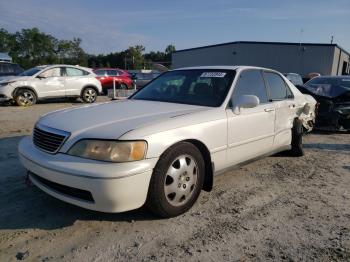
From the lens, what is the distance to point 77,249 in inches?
110

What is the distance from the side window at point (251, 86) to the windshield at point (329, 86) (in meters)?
3.85

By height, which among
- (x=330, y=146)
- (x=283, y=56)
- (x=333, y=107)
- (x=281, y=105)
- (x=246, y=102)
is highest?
(x=283, y=56)

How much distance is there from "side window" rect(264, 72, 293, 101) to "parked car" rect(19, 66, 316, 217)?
155mm

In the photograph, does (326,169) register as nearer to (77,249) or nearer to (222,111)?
(222,111)

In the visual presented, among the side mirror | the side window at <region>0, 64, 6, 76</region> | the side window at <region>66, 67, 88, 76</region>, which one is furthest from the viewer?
the side window at <region>0, 64, 6, 76</region>

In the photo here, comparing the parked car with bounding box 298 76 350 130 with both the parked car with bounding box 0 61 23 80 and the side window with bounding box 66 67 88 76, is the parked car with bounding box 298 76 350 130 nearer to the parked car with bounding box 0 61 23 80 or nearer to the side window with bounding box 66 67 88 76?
the side window with bounding box 66 67 88 76

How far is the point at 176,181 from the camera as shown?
128 inches

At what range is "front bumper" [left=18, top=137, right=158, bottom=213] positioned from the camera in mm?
2795

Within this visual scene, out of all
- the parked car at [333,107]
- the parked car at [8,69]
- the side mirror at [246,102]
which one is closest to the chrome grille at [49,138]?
the side mirror at [246,102]

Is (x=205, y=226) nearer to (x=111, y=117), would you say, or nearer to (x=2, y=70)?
(x=111, y=117)

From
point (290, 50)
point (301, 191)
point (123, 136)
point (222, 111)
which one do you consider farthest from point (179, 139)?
point (290, 50)

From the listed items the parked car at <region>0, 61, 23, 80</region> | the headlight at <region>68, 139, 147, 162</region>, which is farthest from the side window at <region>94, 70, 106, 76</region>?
the headlight at <region>68, 139, 147, 162</region>

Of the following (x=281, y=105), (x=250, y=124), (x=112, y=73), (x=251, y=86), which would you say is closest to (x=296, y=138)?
(x=281, y=105)

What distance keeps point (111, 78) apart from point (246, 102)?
639 inches
